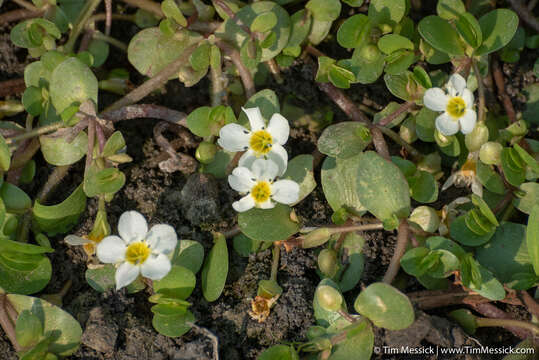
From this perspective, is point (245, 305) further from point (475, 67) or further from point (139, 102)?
point (475, 67)

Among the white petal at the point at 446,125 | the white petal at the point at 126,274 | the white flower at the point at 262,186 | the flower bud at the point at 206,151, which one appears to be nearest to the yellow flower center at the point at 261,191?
the white flower at the point at 262,186

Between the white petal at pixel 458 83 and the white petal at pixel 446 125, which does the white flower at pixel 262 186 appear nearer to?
the white petal at pixel 446 125

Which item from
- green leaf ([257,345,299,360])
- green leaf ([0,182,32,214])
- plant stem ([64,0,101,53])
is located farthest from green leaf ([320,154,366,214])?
plant stem ([64,0,101,53])

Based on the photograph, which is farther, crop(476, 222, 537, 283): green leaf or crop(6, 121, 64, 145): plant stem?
crop(6, 121, 64, 145): plant stem

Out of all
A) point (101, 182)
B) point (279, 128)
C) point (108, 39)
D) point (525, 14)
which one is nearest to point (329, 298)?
point (279, 128)

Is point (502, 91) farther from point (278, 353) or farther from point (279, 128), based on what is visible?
point (278, 353)

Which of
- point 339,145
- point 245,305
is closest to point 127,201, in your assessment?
point 245,305

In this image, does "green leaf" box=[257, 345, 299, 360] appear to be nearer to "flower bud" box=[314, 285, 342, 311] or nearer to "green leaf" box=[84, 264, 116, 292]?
"flower bud" box=[314, 285, 342, 311]
